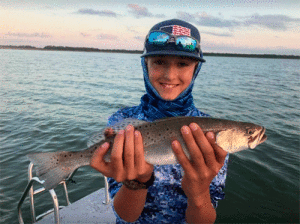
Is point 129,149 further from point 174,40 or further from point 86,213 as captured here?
point 86,213

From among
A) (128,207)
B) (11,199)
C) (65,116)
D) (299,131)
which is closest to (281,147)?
(299,131)

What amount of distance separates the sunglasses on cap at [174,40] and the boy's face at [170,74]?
0.17m

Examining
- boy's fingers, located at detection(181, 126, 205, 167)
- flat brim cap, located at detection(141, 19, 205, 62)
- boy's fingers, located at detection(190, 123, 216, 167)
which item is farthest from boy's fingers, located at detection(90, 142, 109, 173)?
flat brim cap, located at detection(141, 19, 205, 62)

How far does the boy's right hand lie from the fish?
12 cm

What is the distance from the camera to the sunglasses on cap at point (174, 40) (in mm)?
3019

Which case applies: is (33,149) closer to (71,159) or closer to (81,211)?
(81,211)

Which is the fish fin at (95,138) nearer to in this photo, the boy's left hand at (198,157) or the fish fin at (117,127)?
the fish fin at (117,127)

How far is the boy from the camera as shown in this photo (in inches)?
105

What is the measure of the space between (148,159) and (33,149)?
10579mm

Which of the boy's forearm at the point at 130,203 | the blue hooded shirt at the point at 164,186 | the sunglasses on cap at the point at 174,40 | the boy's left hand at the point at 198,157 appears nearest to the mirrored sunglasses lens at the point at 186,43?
the sunglasses on cap at the point at 174,40

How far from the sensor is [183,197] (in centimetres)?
311

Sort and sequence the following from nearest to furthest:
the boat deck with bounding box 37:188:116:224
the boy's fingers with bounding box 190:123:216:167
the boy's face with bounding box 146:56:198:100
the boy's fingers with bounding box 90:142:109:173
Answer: the boy's fingers with bounding box 190:123:216:167, the boy's fingers with bounding box 90:142:109:173, the boy's face with bounding box 146:56:198:100, the boat deck with bounding box 37:188:116:224

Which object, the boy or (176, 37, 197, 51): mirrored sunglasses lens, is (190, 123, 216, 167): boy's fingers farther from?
(176, 37, 197, 51): mirrored sunglasses lens

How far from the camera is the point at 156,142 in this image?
2.98 m
